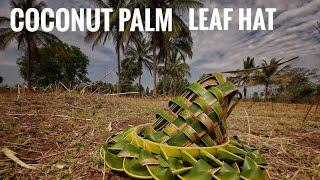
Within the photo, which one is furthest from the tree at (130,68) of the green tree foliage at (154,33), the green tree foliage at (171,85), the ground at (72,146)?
the ground at (72,146)

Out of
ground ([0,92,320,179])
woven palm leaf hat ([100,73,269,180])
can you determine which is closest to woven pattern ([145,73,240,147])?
woven palm leaf hat ([100,73,269,180])

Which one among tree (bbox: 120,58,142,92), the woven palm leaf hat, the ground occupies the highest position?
tree (bbox: 120,58,142,92)

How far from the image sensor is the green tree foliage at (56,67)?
35.0m

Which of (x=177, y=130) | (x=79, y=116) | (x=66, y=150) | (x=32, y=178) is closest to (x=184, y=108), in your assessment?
(x=177, y=130)

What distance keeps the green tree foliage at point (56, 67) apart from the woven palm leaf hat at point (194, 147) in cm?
3340

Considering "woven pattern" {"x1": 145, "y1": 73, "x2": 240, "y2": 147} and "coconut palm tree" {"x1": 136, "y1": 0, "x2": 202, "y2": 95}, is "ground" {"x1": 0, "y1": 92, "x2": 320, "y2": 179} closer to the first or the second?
"woven pattern" {"x1": 145, "y1": 73, "x2": 240, "y2": 147}

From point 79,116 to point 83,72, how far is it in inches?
1491

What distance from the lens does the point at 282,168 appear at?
1747mm

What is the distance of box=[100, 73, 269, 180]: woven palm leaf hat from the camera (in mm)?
1030

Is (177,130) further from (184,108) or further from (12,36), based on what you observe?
(12,36)

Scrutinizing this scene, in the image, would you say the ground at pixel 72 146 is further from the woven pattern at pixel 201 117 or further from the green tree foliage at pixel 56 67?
the green tree foliage at pixel 56 67

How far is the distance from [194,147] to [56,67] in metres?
37.9

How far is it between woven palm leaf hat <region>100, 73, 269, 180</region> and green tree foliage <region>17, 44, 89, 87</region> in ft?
110

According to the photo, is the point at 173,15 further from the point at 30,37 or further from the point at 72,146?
the point at 72,146
